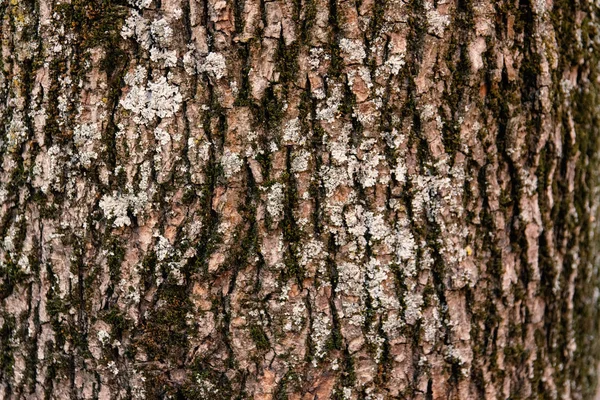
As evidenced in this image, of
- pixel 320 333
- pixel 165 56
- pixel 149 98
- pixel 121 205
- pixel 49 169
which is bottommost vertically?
pixel 320 333

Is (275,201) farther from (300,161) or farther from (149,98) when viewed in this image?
(149,98)

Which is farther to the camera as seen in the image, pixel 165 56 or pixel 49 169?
pixel 49 169

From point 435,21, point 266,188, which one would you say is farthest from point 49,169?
point 435,21

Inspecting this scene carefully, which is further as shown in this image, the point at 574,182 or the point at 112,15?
the point at 574,182

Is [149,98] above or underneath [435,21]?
underneath

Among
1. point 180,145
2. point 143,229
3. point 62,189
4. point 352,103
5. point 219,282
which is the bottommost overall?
point 219,282

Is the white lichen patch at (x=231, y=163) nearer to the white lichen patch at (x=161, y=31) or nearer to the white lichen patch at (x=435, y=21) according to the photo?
the white lichen patch at (x=161, y=31)

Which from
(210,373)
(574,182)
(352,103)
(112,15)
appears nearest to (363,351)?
(210,373)

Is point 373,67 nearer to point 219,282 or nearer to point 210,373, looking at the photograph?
point 219,282

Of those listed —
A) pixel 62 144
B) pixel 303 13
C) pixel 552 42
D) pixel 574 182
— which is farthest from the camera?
pixel 574 182
